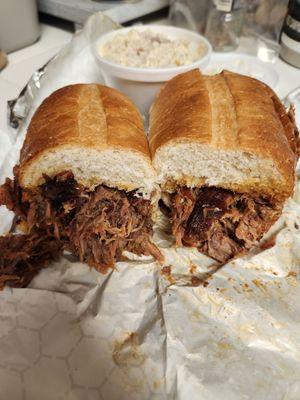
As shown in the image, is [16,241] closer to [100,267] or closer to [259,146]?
[100,267]

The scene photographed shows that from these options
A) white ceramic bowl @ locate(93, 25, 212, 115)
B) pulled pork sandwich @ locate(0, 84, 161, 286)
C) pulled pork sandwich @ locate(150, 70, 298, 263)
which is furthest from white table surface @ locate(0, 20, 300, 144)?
pulled pork sandwich @ locate(150, 70, 298, 263)

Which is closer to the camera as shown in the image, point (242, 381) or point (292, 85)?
point (242, 381)

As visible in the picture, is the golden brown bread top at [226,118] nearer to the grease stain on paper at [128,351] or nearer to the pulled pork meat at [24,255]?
the pulled pork meat at [24,255]

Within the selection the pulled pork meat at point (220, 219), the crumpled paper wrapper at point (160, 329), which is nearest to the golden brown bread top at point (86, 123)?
the pulled pork meat at point (220, 219)

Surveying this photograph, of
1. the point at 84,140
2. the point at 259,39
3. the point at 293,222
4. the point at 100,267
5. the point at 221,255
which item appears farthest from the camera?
the point at 259,39

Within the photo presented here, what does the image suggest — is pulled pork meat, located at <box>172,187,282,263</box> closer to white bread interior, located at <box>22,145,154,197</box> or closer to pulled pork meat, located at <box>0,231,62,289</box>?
white bread interior, located at <box>22,145,154,197</box>

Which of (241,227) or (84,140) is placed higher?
(84,140)

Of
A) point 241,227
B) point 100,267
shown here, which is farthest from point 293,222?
point 100,267
